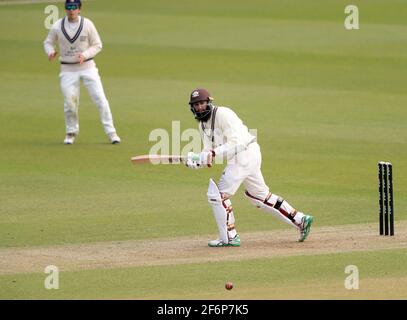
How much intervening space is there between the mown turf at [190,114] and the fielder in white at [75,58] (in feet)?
1.62

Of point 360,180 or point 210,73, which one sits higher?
point 210,73

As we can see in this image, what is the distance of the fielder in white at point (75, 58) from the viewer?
1912 centimetres

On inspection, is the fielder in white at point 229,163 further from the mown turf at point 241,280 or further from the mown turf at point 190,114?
the mown turf at point 190,114

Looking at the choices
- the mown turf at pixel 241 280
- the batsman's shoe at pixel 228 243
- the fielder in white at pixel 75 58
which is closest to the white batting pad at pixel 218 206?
the batsman's shoe at pixel 228 243

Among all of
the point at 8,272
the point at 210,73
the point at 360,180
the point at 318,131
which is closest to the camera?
the point at 8,272

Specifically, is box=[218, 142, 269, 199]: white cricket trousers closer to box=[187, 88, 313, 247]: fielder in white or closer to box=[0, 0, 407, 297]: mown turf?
box=[187, 88, 313, 247]: fielder in white

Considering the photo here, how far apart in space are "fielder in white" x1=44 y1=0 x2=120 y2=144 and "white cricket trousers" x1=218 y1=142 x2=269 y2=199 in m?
6.61

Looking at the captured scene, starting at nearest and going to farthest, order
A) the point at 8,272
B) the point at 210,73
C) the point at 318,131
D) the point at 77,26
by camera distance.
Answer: the point at 8,272, the point at 77,26, the point at 318,131, the point at 210,73

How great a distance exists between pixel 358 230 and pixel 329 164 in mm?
4183

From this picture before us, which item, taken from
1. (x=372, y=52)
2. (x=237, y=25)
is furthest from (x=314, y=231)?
(x=237, y=25)

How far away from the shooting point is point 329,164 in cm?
1788

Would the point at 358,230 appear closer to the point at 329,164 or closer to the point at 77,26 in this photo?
the point at 329,164

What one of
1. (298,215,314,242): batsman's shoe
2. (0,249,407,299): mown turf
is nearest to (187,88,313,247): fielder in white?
(298,215,314,242): batsman's shoe

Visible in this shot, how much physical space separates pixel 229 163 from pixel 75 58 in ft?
22.8
